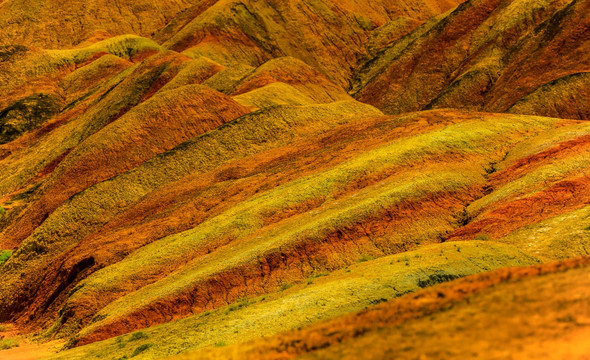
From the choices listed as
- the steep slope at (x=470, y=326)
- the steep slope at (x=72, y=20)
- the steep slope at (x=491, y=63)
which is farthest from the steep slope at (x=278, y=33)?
the steep slope at (x=470, y=326)

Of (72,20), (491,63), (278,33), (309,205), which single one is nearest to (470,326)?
(309,205)

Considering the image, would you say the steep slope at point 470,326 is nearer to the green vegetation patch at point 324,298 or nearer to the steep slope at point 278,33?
the green vegetation patch at point 324,298

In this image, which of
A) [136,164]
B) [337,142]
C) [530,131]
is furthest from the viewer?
[136,164]

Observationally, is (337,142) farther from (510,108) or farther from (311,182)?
(510,108)

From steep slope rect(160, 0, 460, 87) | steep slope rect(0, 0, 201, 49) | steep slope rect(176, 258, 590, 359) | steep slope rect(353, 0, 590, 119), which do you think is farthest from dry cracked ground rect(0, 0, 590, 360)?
steep slope rect(0, 0, 201, 49)

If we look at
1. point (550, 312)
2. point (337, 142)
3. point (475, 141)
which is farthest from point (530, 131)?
point (550, 312)
